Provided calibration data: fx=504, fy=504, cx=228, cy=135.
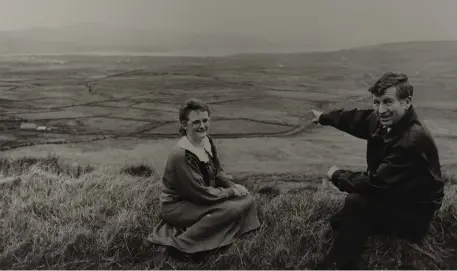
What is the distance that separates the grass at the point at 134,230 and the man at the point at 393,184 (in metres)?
0.13

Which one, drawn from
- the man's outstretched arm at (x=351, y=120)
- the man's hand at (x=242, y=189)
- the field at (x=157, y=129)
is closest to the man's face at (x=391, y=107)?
the man's outstretched arm at (x=351, y=120)

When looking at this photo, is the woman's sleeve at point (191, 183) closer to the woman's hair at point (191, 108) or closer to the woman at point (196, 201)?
the woman at point (196, 201)

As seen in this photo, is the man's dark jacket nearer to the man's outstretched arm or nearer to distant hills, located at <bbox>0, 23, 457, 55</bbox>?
the man's outstretched arm

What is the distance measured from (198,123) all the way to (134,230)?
0.74m

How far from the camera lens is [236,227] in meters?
2.88

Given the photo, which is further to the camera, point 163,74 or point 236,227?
point 163,74

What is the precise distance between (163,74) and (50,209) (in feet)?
3.61

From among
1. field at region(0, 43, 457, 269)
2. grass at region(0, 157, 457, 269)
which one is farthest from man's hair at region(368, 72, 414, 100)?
grass at region(0, 157, 457, 269)

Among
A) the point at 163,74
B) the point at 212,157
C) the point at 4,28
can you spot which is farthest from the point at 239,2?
the point at 4,28

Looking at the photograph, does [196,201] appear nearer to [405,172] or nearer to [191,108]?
[191,108]

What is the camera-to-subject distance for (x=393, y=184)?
2.66 metres

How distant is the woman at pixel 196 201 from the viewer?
111 inches

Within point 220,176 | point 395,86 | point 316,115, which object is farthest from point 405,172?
point 220,176

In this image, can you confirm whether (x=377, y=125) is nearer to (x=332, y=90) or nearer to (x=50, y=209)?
(x=332, y=90)
